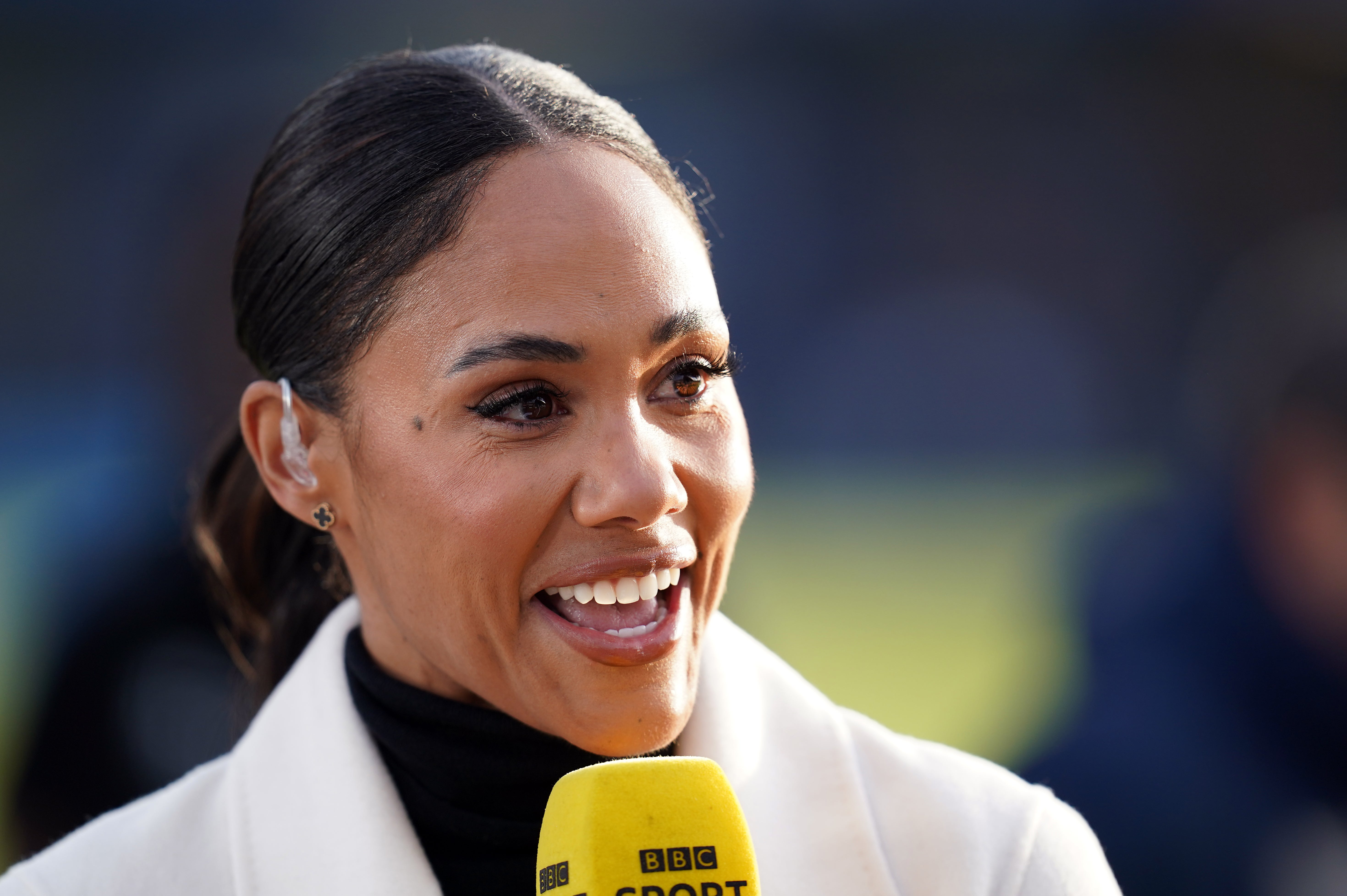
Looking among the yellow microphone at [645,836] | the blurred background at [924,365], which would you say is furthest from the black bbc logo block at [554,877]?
the blurred background at [924,365]

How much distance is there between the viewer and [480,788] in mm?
1837

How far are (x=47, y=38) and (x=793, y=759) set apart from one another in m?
6.01

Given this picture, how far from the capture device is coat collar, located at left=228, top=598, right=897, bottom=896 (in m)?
1.77

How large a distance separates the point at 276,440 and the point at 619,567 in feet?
2.34

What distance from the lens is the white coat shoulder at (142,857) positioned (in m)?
1.81

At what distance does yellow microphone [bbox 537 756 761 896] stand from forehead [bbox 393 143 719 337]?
0.62 m

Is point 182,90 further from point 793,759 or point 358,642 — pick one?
point 793,759

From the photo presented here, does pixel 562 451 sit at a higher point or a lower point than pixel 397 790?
higher

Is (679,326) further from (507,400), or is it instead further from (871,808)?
(871,808)

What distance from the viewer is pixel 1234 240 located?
7.91 meters

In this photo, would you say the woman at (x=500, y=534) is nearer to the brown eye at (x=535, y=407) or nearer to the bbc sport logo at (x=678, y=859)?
the brown eye at (x=535, y=407)

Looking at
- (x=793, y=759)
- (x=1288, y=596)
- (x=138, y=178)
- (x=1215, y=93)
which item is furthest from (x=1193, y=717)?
(x=1215, y=93)

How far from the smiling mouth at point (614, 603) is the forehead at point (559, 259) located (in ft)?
Answer: 1.19

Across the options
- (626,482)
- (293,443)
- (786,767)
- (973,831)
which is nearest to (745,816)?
(786,767)
